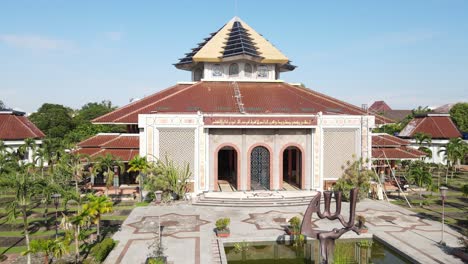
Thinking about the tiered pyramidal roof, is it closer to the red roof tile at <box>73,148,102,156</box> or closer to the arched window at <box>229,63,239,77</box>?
the arched window at <box>229,63,239,77</box>

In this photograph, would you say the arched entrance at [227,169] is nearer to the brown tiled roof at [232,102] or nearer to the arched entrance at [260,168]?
the arched entrance at [260,168]

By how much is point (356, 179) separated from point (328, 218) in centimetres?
1445

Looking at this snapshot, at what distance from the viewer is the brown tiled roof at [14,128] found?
4153cm

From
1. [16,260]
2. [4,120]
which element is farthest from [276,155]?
[4,120]

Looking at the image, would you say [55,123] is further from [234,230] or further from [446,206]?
[446,206]

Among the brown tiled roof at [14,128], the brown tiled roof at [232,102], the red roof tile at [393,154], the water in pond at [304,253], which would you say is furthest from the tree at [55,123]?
the water in pond at [304,253]

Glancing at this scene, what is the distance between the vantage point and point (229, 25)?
133 ft

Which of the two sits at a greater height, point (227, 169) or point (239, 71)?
point (239, 71)

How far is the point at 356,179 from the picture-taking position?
1067 inches

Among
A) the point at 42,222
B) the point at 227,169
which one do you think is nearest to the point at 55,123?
the point at 227,169

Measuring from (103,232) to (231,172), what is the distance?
1594 cm

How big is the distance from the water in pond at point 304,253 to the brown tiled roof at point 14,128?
111ft

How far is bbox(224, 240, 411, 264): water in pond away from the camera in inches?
641

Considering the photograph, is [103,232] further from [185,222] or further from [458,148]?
[458,148]
